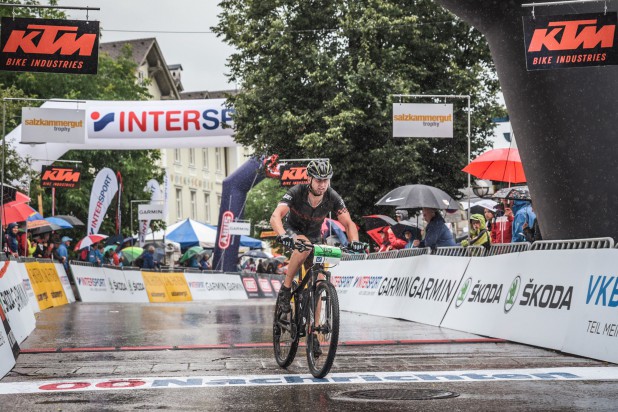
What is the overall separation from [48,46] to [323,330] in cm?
928

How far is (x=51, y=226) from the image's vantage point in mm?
30297

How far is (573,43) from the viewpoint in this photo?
12938 millimetres

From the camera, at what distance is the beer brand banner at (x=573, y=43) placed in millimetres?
12961

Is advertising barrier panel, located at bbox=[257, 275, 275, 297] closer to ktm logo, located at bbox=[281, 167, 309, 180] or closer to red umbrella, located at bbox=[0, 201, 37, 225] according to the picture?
ktm logo, located at bbox=[281, 167, 309, 180]

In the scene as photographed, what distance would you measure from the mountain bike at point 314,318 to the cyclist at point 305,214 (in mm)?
146

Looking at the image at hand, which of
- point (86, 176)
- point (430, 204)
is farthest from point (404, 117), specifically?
point (86, 176)

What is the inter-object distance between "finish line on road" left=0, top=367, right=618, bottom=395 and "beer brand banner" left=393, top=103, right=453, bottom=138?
58.7 ft

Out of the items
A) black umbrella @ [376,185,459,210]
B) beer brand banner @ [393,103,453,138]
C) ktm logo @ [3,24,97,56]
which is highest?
ktm logo @ [3,24,97,56]

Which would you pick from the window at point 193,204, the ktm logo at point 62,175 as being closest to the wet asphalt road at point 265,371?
the ktm logo at point 62,175

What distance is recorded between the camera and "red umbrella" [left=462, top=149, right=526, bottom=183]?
19609mm

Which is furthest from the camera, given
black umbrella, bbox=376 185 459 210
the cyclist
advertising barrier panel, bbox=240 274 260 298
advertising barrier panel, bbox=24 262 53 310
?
Result: advertising barrier panel, bbox=240 274 260 298

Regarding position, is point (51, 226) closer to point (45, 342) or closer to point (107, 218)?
point (45, 342)

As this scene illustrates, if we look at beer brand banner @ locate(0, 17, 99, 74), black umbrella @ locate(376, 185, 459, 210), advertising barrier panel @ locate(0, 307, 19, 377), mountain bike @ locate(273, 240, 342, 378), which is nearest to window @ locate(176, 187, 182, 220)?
black umbrella @ locate(376, 185, 459, 210)

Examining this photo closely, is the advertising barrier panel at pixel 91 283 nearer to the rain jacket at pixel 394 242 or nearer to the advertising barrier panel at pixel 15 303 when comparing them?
the rain jacket at pixel 394 242
